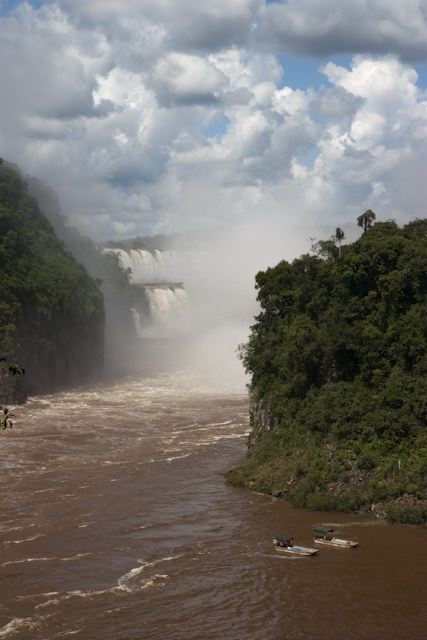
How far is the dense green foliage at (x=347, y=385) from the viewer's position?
98.9ft

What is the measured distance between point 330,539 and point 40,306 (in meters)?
52.1

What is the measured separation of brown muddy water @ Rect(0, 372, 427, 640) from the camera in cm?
2058

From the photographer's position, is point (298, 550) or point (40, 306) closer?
point (298, 550)

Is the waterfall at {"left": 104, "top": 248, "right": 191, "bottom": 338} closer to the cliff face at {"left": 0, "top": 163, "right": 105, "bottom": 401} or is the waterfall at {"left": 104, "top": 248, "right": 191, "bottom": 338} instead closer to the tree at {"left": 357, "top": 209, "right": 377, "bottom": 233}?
the cliff face at {"left": 0, "top": 163, "right": 105, "bottom": 401}

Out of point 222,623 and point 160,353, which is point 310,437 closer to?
point 222,623

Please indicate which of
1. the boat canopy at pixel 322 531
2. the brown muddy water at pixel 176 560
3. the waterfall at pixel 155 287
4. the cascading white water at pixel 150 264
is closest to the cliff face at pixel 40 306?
the brown muddy water at pixel 176 560

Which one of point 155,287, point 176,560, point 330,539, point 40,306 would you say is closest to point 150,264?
point 155,287

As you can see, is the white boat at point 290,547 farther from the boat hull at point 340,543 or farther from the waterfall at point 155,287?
the waterfall at point 155,287

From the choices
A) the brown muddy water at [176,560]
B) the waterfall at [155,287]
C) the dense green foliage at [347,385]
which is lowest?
the brown muddy water at [176,560]

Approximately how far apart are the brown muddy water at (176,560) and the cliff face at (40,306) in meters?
26.3

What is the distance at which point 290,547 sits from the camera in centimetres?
2603

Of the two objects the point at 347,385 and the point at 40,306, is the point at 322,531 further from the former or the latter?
the point at 40,306

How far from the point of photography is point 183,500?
109 ft

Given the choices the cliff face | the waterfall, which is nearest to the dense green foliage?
Answer: the cliff face
